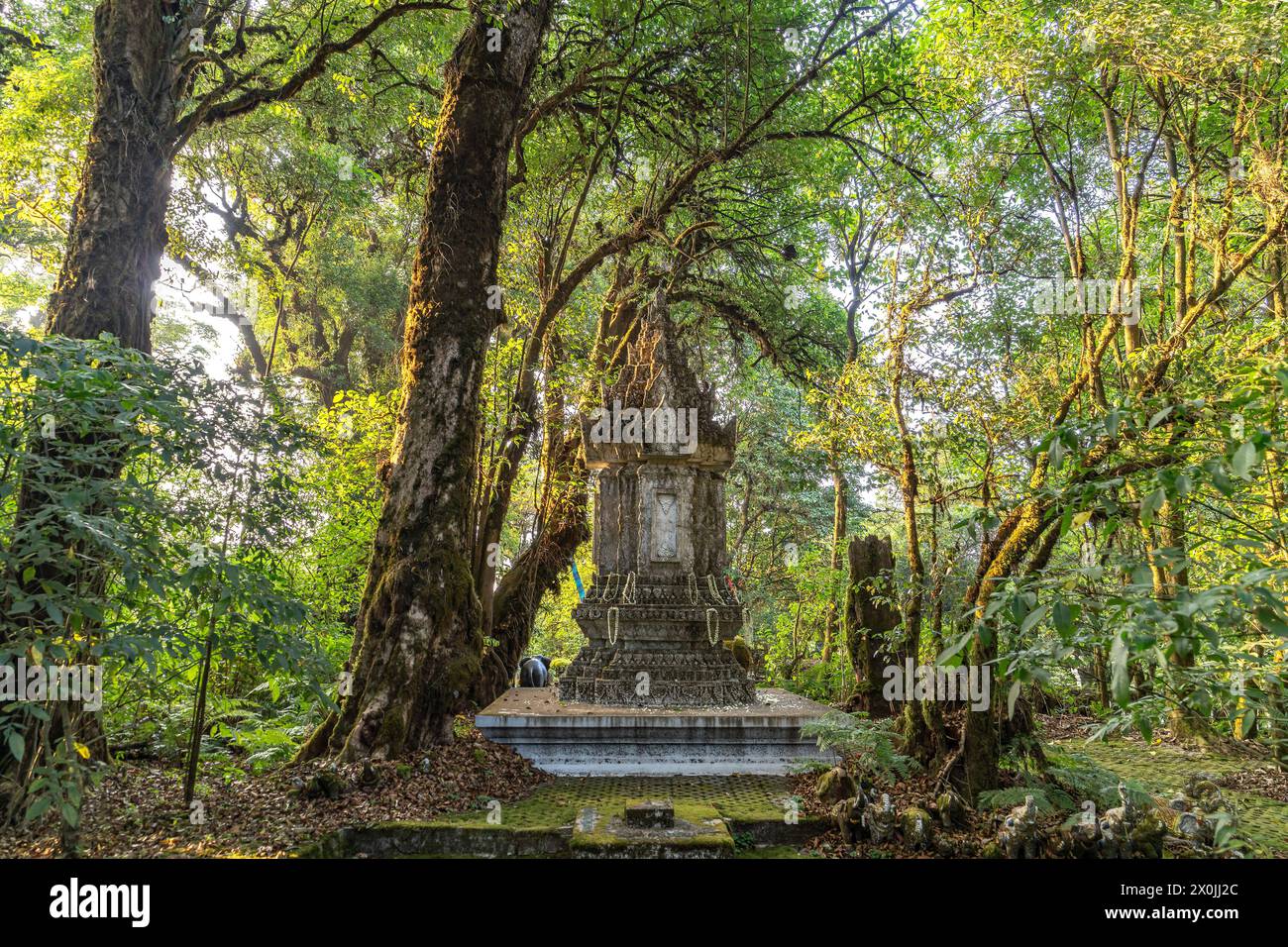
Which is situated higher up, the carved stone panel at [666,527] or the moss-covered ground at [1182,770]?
the carved stone panel at [666,527]

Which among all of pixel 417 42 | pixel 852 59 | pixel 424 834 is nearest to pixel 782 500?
pixel 852 59

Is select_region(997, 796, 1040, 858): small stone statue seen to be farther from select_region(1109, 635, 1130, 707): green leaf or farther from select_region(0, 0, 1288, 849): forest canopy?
select_region(1109, 635, 1130, 707): green leaf

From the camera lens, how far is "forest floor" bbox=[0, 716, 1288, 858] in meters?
3.92

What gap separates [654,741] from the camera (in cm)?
692

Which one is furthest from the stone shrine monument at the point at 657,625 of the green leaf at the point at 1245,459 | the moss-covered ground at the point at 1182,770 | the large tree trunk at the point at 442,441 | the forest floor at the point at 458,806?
the green leaf at the point at 1245,459

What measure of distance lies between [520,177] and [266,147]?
5393 millimetres

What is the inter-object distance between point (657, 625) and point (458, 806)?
3.50 metres

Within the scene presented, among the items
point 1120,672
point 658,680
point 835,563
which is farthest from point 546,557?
point 1120,672

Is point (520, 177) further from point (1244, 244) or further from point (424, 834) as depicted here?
point (1244, 244)

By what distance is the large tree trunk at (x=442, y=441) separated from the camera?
18.4 feet

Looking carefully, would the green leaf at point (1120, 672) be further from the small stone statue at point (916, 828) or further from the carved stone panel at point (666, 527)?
the carved stone panel at point (666, 527)

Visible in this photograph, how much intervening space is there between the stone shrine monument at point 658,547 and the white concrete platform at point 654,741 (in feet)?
2.66

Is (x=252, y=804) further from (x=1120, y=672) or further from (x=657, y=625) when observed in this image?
(x=1120, y=672)

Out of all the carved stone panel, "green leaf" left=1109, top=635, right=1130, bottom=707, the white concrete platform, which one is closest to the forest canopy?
"green leaf" left=1109, top=635, right=1130, bottom=707
